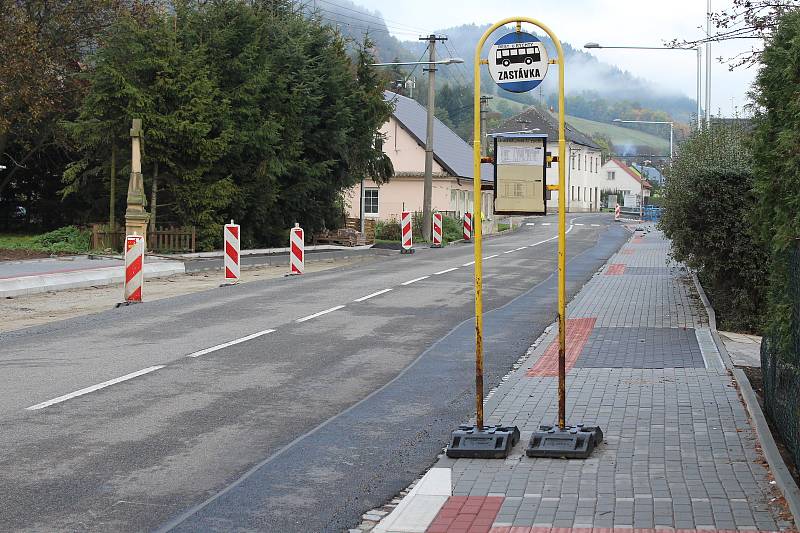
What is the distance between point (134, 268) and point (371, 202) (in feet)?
147

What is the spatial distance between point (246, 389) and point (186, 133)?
69.7ft

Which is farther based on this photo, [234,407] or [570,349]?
[570,349]

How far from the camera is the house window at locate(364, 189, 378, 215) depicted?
2500 inches

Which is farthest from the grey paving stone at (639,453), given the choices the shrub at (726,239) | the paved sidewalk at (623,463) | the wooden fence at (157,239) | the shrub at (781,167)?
the wooden fence at (157,239)

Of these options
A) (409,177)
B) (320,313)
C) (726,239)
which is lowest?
(320,313)

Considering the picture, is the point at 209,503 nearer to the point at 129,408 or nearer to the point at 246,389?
the point at 129,408

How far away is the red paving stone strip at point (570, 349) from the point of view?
11.7 metres

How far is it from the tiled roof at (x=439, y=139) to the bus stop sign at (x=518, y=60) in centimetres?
5250

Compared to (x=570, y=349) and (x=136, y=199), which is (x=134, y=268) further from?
(x=570, y=349)

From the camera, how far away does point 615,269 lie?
96.7 feet

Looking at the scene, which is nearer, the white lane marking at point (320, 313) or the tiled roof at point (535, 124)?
the white lane marking at point (320, 313)

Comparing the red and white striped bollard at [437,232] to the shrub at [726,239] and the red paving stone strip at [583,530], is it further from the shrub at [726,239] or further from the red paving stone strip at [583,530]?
the red paving stone strip at [583,530]

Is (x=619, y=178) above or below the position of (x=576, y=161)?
below

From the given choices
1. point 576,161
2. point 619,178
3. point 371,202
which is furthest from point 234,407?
point 619,178
